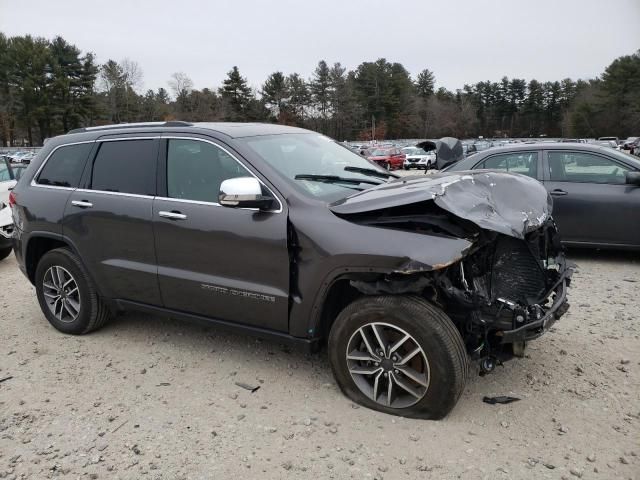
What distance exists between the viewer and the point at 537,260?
11.3ft

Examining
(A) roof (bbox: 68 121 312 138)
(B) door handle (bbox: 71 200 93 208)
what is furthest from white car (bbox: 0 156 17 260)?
(A) roof (bbox: 68 121 312 138)

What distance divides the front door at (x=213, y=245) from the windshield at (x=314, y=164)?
239 millimetres

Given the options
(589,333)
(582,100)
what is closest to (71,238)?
(589,333)

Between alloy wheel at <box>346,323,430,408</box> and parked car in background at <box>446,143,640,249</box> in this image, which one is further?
parked car in background at <box>446,143,640,249</box>

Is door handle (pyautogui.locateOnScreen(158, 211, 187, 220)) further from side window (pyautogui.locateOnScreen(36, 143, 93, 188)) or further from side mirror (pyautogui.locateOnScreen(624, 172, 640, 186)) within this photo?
side mirror (pyautogui.locateOnScreen(624, 172, 640, 186))

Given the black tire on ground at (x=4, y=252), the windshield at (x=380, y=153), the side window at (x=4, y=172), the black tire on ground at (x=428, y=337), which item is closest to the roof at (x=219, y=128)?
the black tire on ground at (x=428, y=337)

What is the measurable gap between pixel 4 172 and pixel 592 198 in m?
9.65

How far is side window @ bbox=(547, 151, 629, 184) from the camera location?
6504mm

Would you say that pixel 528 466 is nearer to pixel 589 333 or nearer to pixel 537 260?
pixel 537 260

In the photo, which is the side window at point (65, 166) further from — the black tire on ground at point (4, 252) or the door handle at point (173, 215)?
the black tire on ground at point (4, 252)

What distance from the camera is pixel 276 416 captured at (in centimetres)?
322

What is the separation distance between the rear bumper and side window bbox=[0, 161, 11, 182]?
29.8 feet

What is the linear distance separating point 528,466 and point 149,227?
2.98 m

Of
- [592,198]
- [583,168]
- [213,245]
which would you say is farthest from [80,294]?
[583,168]
